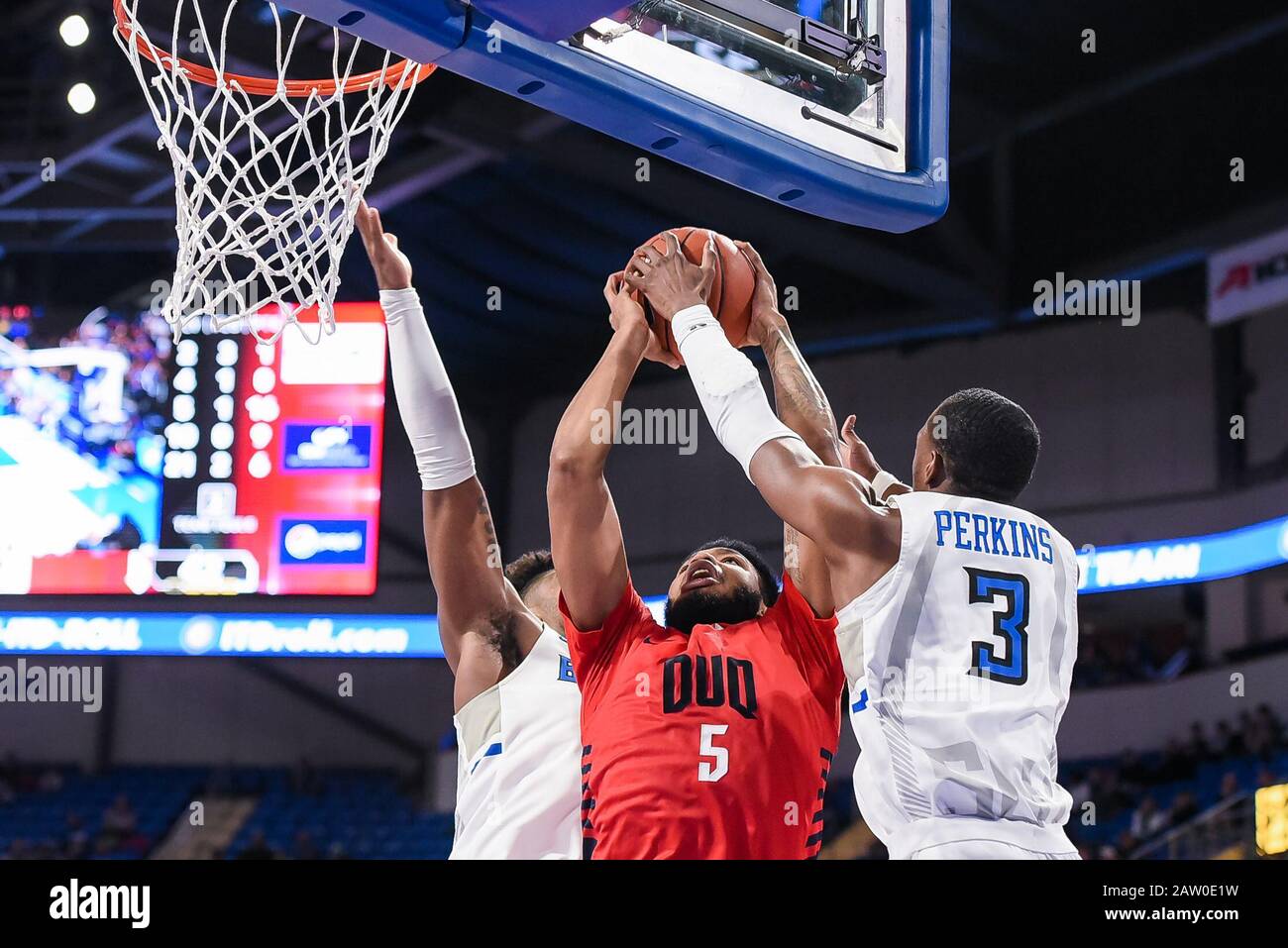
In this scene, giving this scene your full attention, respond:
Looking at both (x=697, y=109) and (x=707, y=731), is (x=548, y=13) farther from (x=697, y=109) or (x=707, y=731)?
(x=707, y=731)

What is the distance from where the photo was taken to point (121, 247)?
10602mm

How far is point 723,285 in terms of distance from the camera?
9.04 feet

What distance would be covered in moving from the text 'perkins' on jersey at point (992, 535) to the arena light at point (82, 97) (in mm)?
9418

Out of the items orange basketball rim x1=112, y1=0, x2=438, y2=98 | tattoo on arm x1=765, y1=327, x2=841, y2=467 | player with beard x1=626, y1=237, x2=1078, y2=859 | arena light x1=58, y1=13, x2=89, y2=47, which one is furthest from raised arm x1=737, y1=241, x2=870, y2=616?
arena light x1=58, y1=13, x2=89, y2=47

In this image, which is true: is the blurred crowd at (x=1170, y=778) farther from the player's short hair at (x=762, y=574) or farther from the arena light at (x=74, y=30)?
the arena light at (x=74, y=30)

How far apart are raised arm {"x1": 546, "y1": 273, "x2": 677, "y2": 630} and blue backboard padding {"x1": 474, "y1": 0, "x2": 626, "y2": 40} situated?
59cm

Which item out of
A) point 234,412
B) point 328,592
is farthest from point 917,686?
point 234,412

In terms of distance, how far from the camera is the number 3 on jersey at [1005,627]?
2.20 meters

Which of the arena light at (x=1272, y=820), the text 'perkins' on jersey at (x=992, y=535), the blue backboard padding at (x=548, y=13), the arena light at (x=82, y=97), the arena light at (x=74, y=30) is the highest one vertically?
the arena light at (x=74, y=30)

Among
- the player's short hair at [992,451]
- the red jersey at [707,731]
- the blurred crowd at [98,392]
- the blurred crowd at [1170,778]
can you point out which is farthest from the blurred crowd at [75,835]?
the player's short hair at [992,451]

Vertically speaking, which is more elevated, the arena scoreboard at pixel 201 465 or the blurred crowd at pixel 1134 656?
the arena scoreboard at pixel 201 465

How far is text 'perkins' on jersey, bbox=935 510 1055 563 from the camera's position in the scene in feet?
7.36

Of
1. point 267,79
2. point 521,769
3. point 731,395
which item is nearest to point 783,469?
point 731,395
